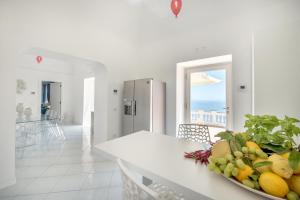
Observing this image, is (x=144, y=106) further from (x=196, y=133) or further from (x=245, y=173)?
(x=245, y=173)

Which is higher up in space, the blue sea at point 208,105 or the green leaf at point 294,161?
the blue sea at point 208,105

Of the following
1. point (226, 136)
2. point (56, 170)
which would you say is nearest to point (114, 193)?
point (56, 170)

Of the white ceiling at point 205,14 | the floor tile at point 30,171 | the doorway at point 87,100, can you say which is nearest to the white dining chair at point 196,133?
the white ceiling at point 205,14

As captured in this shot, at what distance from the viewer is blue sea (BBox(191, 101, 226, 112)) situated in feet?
11.2

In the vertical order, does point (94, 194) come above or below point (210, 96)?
below

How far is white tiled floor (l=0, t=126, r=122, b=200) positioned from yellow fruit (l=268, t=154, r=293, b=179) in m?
1.94

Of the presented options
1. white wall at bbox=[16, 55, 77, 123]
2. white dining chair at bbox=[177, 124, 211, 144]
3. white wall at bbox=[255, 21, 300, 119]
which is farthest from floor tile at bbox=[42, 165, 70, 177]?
white wall at bbox=[16, 55, 77, 123]

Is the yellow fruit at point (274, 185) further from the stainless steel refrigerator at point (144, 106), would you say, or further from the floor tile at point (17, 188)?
the stainless steel refrigerator at point (144, 106)

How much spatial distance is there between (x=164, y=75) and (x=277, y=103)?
241 cm

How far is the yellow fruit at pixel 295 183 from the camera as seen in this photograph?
1.87 feet

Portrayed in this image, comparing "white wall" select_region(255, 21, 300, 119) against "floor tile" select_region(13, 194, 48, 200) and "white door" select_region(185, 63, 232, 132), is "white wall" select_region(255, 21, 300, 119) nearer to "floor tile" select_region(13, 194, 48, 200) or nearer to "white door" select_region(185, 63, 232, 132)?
"white door" select_region(185, 63, 232, 132)

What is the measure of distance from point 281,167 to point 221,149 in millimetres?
239

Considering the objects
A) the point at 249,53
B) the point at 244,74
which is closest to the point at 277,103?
the point at 244,74

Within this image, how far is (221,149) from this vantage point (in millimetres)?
786
